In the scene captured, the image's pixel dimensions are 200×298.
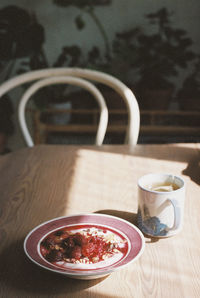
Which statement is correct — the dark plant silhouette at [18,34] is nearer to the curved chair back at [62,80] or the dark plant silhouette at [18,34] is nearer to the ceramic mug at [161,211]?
the curved chair back at [62,80]

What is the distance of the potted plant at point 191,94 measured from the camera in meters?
2.64

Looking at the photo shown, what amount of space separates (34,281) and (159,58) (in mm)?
2548

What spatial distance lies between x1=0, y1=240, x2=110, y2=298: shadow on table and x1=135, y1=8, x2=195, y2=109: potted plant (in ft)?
7.22

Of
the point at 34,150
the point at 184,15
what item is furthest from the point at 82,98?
the point at 34,150

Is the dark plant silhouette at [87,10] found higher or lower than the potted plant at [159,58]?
higher

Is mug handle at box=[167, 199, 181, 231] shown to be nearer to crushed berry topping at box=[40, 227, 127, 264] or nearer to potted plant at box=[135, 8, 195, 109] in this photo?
crushed berry topping at box=[40, 227, 127, 264]

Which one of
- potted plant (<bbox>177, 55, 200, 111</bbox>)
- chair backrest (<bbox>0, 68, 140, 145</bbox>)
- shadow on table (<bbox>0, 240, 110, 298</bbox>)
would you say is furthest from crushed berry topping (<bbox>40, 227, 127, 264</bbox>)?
potted plant (<bbox>177, 55, 200, 111</bbox>)

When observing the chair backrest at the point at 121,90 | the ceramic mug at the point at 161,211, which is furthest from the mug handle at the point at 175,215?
the chair backrest at the point at 121,90

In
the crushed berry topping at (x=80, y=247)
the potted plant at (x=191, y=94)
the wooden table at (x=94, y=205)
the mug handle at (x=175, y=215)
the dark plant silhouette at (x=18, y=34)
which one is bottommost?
the potted plant at (x=191, y=94)

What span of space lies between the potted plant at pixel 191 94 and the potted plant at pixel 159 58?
0.08 meters

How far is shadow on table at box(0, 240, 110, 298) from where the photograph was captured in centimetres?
57

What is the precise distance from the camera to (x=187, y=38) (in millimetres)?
2787

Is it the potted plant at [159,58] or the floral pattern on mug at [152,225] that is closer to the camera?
the floral pattern on mug at [152,225]

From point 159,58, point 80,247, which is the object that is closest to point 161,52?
point 159,58
